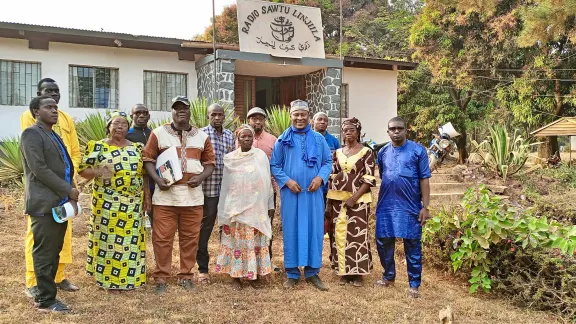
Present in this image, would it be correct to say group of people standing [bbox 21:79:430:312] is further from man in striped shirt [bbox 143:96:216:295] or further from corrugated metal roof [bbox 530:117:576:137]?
corrugated metal roof [bbox 530:117:576:137]

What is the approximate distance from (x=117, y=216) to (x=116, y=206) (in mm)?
84

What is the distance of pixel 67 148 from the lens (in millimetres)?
4102

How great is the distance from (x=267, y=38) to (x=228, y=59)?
101 cm

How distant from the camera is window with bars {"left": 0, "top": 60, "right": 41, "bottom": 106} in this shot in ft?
33.1

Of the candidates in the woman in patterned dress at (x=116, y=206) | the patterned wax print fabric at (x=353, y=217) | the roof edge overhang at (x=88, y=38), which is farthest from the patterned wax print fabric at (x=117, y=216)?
A: the roof edge overhang at (x=88, y=38)

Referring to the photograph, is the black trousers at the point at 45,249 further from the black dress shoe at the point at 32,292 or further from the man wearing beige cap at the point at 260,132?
the man wearing beige cap at the point at 260,132

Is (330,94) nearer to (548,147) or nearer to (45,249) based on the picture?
(548,147)

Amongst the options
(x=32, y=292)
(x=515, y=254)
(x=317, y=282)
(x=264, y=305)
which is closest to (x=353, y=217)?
(x=317, y=282)

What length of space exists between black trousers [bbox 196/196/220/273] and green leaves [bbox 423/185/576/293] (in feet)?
6.91

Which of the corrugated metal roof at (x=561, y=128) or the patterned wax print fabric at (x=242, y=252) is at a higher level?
the corrugated metal roof at (x=561, y=128)

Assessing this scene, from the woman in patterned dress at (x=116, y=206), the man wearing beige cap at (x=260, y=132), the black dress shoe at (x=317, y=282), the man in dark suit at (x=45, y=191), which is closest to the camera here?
the man in dark suit at (x=45, y=191)

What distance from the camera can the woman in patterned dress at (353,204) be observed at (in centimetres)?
438

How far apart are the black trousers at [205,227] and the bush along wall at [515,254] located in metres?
2.12

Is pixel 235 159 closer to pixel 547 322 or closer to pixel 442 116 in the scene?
pixel 547 322
